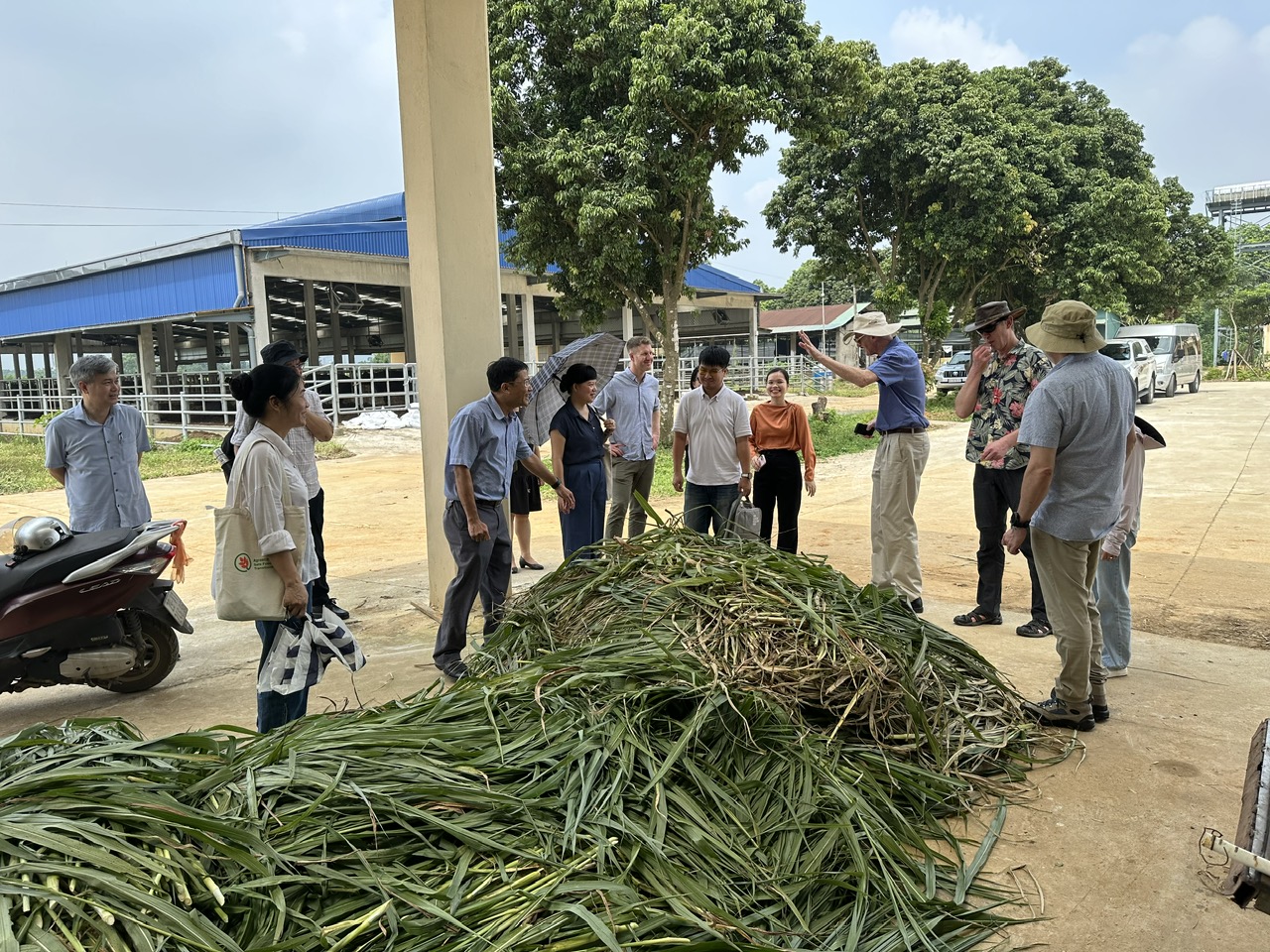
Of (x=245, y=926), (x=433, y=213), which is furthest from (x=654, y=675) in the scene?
(x=433, y=213)

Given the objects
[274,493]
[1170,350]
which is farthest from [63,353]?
[1170,350]

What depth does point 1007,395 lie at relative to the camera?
450 centimetres

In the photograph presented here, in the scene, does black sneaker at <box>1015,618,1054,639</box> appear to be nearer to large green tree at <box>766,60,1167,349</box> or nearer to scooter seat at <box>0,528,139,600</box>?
scooter seat at <box>0,528,139,600</box>

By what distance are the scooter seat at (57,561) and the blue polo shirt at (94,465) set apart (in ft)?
1.74

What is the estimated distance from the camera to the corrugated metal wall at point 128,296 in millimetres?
16062

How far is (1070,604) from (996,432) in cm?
151

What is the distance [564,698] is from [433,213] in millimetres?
3282

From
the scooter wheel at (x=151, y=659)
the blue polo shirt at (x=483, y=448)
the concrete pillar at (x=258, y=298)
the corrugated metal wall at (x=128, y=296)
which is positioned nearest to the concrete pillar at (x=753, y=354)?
the concrete pillar at (x=258, y=298)

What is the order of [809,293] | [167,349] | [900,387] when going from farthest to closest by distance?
[809,293], [167,349], [900,387]

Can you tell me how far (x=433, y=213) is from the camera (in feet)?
16.0

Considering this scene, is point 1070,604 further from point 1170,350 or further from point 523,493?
point 1170,350

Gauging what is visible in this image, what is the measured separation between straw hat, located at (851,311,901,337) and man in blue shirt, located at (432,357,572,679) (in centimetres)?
197

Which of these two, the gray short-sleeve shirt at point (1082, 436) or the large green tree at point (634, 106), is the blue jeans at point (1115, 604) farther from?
the large green tree at point (634, 106)

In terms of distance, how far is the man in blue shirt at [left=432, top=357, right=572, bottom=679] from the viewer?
401 centimetres
